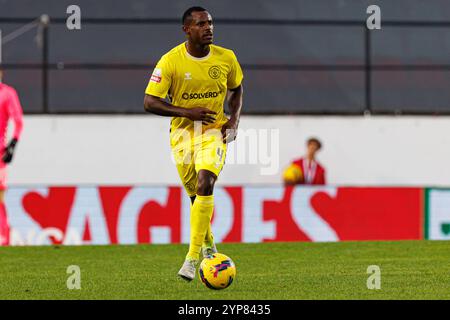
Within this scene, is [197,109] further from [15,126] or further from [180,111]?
[15,126]

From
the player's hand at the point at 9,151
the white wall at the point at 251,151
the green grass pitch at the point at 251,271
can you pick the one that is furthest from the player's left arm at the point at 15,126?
the white wall at the point at 251,151

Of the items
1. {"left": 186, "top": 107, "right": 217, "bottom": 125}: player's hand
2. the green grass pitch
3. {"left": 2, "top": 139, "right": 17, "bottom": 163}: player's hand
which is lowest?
the green grass pitch


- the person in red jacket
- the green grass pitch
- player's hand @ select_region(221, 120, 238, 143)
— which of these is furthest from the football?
the person in red jacket

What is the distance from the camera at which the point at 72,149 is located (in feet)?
57.0

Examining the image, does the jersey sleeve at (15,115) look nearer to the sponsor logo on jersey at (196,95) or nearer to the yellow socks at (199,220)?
the sponsor logo on jersey at (196,95)

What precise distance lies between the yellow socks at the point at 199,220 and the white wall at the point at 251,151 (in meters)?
7.96

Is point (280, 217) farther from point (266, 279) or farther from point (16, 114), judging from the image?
point (266, 279)

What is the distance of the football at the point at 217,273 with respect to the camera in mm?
8648

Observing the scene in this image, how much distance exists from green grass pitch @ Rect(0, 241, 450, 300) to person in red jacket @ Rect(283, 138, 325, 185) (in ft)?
10.2

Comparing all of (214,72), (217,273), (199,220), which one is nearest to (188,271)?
(217,273)

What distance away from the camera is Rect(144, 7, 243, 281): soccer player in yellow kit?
8.94 metres

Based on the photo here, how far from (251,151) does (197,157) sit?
8577 millimetres

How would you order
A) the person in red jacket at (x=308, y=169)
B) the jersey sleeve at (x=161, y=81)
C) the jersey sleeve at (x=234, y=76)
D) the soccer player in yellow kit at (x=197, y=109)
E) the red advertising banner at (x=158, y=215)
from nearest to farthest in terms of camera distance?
the soccer player in yellow kit at (x=197, y=109)
the jersey sleeve at (x=161, y=81)
the jersey sleeve at (x=234, y=76)
the red advertising banner at (x=158, y=215)
the person in red jacket at (x=308, y=169)

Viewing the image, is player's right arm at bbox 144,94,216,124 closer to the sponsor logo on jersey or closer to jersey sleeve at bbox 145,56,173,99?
jersey sleeve at bbox 145,56,173,99
